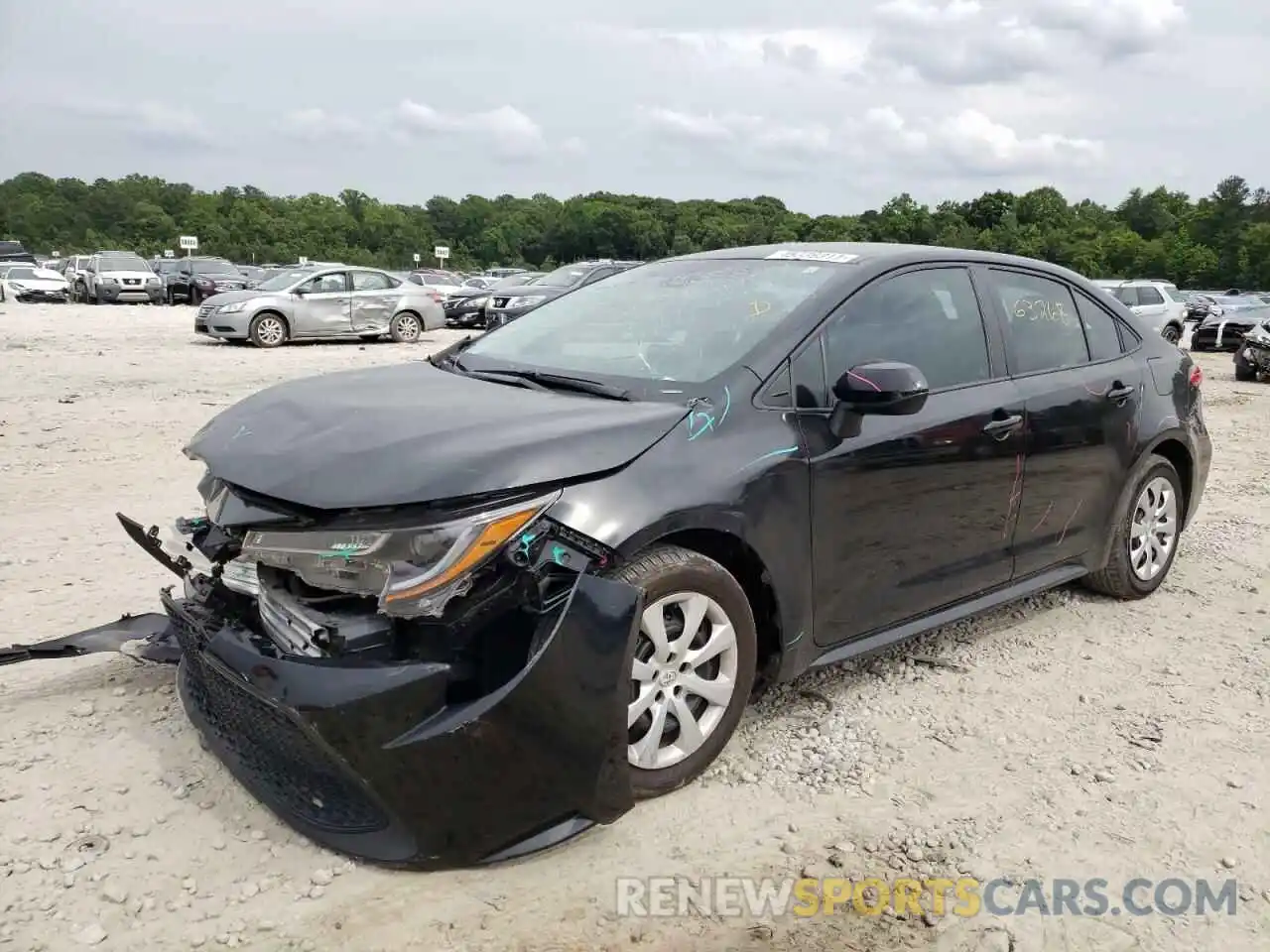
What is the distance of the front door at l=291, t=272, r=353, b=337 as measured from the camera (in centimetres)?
1812

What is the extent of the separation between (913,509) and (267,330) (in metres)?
16.3

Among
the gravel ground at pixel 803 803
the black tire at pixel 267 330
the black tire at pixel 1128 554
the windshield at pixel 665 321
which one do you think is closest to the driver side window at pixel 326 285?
the black tire at pixel 267 330

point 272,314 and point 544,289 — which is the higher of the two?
point 544,289

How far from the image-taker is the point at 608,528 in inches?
104

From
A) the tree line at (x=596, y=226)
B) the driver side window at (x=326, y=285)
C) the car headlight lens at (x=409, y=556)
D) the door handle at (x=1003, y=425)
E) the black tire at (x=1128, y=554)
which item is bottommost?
the black tire at (x=1128, y=554)

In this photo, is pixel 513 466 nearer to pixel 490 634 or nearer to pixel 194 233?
pixel 490 634

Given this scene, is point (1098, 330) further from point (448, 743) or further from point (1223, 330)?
point (1223, 330)

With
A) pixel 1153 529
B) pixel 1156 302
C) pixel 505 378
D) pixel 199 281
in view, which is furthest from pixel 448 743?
pixel 199 281

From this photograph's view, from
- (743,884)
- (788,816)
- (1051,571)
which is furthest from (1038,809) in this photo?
(1051,571)

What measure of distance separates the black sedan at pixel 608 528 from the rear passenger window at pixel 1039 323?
23 mm

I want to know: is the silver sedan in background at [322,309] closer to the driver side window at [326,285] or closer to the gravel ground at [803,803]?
the driver side window at [326,285]

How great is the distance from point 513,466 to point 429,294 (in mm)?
18510

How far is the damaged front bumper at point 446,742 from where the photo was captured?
2.36m

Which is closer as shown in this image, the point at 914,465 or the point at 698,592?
the point at 698,592
